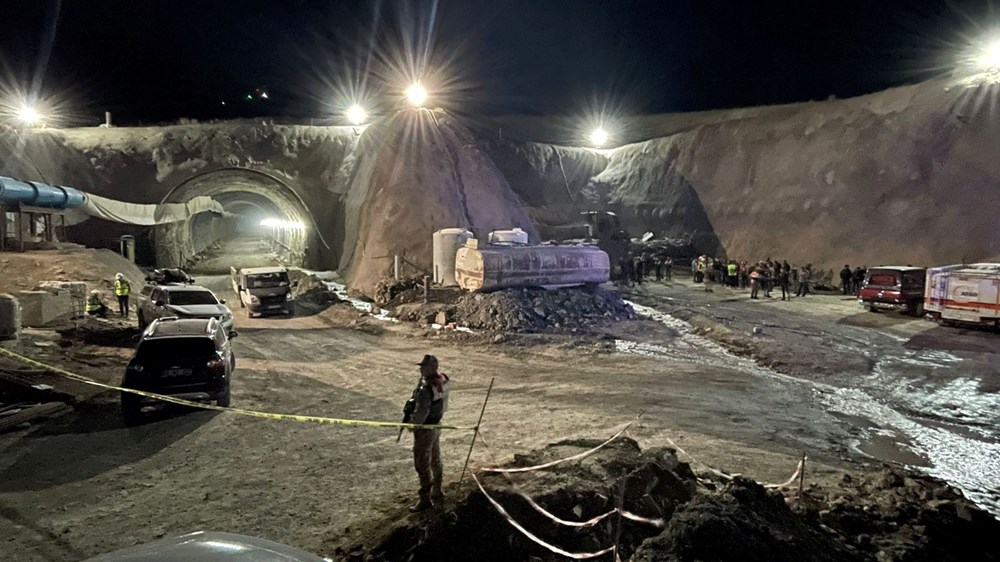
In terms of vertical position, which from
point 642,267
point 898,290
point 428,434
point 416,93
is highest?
point 416,93

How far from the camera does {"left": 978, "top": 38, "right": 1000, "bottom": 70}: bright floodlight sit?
94.0 feet

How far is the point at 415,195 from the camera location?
96.7 ft

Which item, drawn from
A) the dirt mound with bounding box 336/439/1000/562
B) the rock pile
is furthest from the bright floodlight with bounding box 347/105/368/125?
the dirt mound with bounding box 336/439/1000/562

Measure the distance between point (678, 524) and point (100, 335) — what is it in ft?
59.4

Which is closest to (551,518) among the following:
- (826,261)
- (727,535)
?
(727,535)

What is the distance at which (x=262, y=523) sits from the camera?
20.6ft

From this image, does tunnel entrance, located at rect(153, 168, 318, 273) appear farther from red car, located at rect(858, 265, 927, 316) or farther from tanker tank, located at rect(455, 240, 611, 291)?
red car, located at rect(858, 265, 927, 316)

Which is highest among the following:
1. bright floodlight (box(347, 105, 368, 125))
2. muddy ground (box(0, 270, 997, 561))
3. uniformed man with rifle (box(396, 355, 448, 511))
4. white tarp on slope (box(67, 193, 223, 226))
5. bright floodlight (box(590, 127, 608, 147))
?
bright floodlight (box(590, 127, 608, 147))

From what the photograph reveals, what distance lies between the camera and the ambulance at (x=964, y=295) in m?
17.4

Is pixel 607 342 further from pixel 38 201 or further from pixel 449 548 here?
pixel 38 201

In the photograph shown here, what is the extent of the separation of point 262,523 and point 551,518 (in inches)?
133

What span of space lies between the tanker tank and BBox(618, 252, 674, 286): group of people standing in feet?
28.1

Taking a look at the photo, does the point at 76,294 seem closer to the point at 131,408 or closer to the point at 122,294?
the point at 122,294

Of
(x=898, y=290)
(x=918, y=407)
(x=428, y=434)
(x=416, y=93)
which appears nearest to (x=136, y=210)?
(x=416, y=93)
